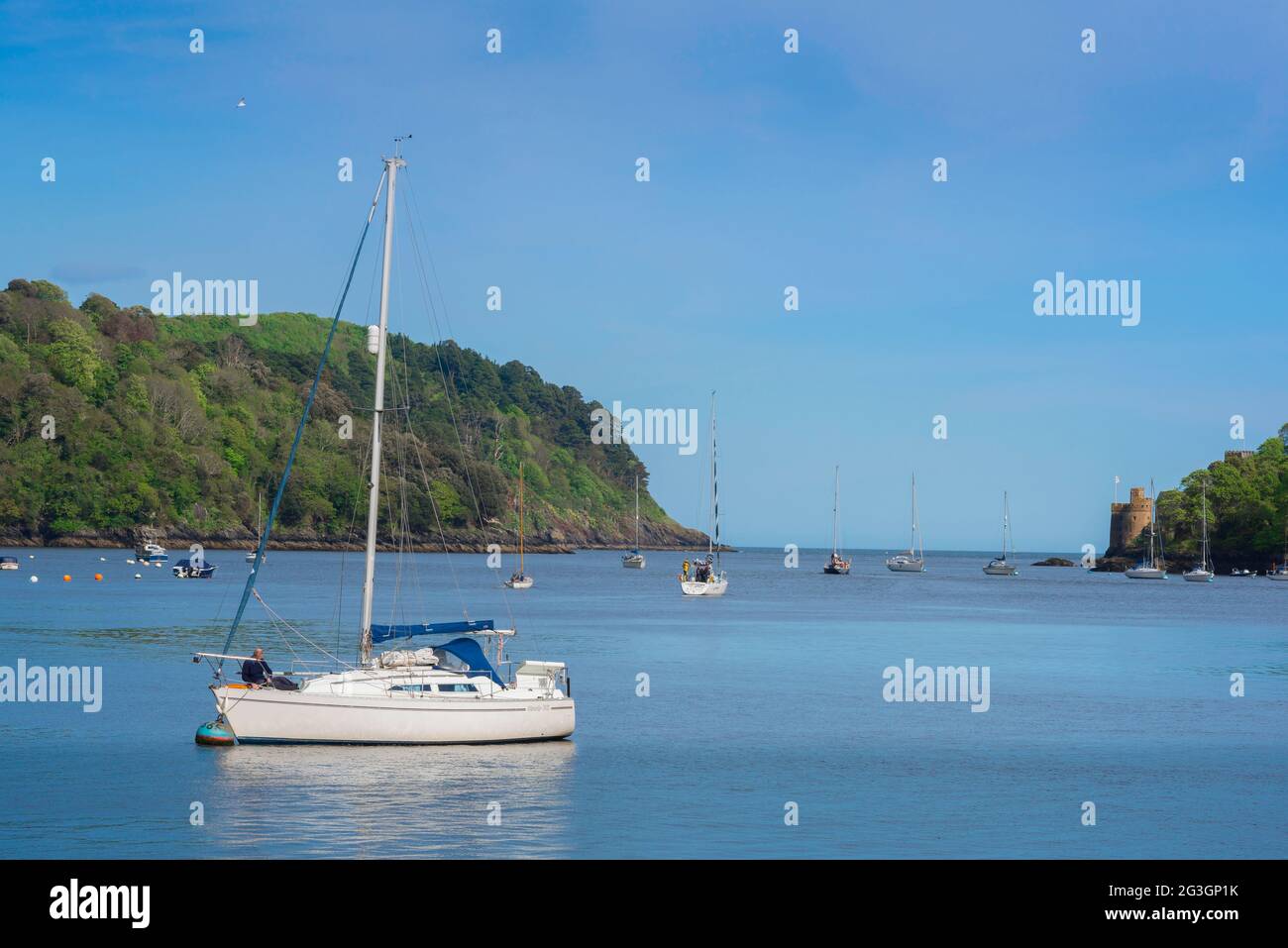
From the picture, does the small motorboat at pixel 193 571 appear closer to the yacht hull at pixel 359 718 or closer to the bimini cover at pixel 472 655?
the bimini cover at pixel 472 655

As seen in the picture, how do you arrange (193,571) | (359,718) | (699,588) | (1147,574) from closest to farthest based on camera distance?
(359,718) < (699,588) < (193,571) < (1147,574)

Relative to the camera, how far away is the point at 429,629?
3497cm

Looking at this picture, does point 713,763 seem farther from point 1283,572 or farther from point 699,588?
point 1283,572

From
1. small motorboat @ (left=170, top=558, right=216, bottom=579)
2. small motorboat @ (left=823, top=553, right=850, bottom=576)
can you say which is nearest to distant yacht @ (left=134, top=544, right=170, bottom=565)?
small motorboat @ (left=170, top=558, right=216, bottom=579)

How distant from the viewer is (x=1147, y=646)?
67.8 meters

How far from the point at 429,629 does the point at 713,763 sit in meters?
8.95

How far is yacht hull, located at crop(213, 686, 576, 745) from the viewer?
29.3 meters

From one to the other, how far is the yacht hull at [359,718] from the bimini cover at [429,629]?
10.3 feet

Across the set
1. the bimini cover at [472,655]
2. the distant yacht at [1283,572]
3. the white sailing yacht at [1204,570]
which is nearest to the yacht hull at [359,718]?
the bimini cover at [472,655]

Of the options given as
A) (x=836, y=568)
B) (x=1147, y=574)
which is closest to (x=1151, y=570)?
(x=1147, y=574)
